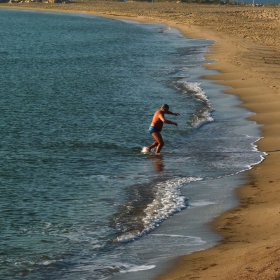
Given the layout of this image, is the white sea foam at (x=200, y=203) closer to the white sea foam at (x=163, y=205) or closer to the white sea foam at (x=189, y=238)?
the white sea foam at (x=163, y=205)

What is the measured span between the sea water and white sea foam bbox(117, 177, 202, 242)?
2 cm

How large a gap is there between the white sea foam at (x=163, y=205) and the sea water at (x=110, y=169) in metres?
0.02

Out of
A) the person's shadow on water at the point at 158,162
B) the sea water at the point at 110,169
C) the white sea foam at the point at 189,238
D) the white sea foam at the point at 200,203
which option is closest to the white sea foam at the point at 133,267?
the sea water at the point at 110,169

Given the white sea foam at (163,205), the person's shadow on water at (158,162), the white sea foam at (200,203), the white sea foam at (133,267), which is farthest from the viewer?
the person's shadow on water at (158,162)

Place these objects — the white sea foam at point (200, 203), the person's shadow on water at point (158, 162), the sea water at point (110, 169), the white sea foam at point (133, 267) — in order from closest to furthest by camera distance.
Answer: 1. the white sea foam at point (133, 267)
2. the sea water at point (110, 169)
3. the white sea foam at point (200, 203)
4. the person's shadow on water at point (158, 162)

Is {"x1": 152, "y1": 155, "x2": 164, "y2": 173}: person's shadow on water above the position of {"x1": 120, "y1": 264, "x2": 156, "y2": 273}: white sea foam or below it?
below

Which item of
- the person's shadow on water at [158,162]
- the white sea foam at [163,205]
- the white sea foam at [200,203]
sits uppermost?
the white sea foam at [200,203]

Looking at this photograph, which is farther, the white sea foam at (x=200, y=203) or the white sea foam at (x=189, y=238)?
the white sea foam at (x=200, y=203)

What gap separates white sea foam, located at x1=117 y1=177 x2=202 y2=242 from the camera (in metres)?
12.0

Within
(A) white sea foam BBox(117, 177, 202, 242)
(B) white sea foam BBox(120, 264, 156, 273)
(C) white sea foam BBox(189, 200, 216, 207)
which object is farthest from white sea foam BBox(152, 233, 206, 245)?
(C) white sea foam BBox(189, 200, 216, 207)

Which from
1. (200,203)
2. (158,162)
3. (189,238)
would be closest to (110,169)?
(158,162)

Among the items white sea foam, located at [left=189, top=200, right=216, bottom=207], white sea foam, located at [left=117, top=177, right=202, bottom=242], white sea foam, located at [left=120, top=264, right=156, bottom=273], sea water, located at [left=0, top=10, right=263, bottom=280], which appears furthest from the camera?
white sea foam, located at [left=189, top=200, right=216, bottom=207]

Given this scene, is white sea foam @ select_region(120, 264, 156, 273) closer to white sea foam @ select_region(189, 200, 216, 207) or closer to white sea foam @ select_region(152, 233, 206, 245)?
white sea foam @ select_region(152, 233, 206, 245)

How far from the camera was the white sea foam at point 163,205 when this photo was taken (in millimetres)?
11985
